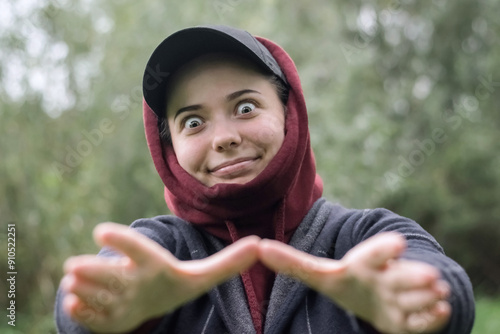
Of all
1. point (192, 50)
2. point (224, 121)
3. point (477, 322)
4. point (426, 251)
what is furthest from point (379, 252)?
point (477, 322)

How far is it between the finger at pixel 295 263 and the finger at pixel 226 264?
0.02m

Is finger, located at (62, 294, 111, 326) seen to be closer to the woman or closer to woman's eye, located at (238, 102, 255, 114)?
the woman

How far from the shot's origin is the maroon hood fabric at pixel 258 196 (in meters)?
1.61

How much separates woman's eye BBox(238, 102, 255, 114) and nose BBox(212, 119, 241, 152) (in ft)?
0.17

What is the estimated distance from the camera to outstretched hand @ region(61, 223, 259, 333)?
0.98m

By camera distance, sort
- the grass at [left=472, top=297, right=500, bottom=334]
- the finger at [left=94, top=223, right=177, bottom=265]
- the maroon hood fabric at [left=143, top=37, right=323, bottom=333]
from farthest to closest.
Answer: the grass at [left=472, top=297, right=500, bottom=334] → the maroon hood fabric at [left=143, top=37, right=323, bottom=333] → the finger at [left=94, top=223, right=177, bottom=265]

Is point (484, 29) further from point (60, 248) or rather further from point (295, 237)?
point (295, 237)

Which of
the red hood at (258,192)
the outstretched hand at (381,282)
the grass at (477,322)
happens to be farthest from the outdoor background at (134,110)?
the outstretched hand at (381,282)

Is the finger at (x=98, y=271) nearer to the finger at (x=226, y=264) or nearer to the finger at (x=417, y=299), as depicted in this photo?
the finger at (x=226, y=264)

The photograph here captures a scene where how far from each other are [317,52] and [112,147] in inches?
94.9

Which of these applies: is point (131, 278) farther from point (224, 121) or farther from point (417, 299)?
point (224, 121)

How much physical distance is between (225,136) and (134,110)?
3.74 m


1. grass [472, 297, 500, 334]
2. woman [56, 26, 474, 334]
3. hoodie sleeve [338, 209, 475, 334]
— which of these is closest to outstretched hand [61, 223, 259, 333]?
woman [56, 26, 474, 334]

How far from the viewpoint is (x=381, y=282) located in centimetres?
101
